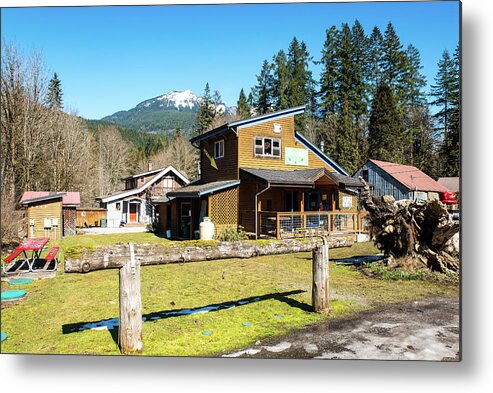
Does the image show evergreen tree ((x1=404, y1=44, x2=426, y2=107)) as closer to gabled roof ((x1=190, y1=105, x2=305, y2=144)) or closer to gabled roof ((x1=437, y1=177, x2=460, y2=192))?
gabled roof ((x1=437, y1=177, x2=460, y2=192))

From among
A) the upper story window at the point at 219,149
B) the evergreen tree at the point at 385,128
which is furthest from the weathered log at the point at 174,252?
the upper story window at the point at 219,149

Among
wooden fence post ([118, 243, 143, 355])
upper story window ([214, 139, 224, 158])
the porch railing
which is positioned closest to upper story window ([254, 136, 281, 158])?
upper story window ([214, 139, 224, 158])

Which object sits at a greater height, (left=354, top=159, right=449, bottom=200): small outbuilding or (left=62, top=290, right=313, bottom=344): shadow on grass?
(left=354, top=159, right=449, bottom=200): small outbuilding

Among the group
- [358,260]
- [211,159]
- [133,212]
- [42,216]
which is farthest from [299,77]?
[133,212]

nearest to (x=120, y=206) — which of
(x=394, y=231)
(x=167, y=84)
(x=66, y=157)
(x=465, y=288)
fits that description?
(x=66, y=157)

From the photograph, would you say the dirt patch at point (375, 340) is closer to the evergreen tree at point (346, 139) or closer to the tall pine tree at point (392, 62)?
the tall pine tree at point (392, 62)

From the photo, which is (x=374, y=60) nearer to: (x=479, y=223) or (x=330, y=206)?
(x=479, y=223)
